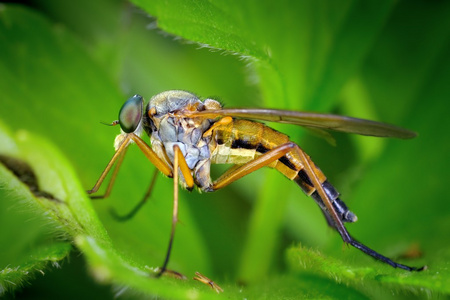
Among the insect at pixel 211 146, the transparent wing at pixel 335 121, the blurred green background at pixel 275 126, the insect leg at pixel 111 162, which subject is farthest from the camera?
the insect at pixel 211 146

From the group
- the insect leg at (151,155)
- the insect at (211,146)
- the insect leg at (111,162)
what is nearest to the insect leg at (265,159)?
the insect at (211,146)

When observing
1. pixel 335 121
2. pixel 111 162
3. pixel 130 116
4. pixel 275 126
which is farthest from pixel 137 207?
pixel 335 121

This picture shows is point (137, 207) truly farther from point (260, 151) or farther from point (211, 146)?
point (260, 151)

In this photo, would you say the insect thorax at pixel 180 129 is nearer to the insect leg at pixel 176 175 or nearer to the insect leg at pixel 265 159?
the insect leg at pixel 176 175

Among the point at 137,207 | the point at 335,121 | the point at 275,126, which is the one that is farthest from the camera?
the point at 275,126

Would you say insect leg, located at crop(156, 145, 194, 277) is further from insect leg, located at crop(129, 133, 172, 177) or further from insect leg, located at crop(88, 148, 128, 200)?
insect leg, located at crop(88, 148, 128, 200)
